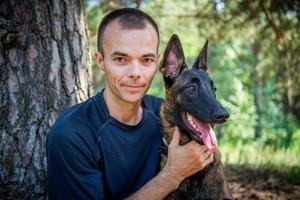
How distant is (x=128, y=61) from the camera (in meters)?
3.68

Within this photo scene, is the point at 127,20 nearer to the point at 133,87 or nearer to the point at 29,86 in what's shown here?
the point at 133,87

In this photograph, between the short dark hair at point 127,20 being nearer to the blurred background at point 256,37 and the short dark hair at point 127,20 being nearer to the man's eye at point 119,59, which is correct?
the man's eye at point 119,59

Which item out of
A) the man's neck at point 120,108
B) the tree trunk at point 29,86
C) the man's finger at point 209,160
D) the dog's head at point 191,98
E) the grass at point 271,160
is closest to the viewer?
the dog's head at point 191,98

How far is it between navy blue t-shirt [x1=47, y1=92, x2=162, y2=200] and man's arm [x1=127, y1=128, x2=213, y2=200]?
292 mm

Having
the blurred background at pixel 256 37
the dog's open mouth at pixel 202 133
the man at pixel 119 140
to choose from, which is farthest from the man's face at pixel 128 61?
the blurred background at pixel 256 37

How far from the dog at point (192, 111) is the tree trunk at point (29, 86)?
1199mm

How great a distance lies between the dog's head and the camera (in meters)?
3.37

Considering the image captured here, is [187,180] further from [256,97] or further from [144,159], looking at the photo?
[256,97]

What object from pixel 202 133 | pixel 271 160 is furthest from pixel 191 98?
pixel 271 160

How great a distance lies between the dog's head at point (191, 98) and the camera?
3373 mm

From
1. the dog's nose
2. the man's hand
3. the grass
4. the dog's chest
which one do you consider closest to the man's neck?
the man's hand

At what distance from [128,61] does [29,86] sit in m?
1.23

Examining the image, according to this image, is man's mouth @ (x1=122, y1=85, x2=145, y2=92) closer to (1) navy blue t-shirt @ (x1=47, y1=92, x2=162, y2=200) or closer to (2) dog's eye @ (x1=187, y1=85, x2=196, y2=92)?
(1) navy blue t-shirt @ (x1=47, y1=92, x2=162, y2=200)

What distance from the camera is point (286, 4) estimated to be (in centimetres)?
763
